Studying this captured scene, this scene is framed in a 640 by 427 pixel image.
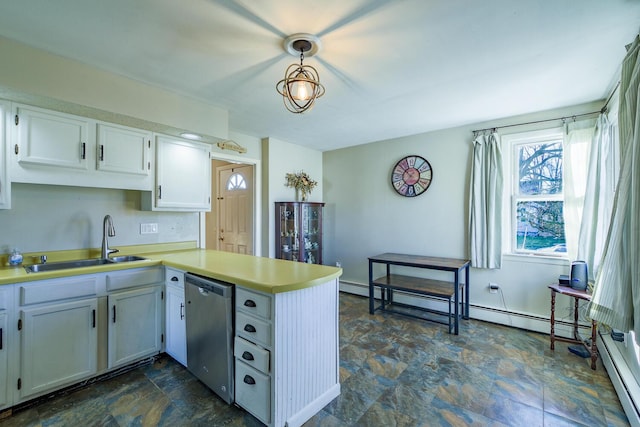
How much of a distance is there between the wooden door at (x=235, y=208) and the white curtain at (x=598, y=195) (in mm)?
3880

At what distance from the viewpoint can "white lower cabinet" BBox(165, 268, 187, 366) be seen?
229 centimetres

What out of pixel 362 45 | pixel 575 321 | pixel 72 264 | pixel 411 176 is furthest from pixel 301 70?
pixel 575 321

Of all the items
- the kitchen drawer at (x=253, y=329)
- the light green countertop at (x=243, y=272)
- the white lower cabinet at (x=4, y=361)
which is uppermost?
the light green countertop at (x=243, y=272)

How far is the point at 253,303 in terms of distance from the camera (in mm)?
1709

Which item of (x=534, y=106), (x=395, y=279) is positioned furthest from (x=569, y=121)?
(x=395, y=279)

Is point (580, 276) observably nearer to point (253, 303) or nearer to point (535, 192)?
point (535, 192)

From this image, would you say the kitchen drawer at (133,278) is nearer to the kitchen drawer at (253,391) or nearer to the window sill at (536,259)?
the kitchen drawer at (253,391)

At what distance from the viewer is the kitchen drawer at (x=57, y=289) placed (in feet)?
6.10

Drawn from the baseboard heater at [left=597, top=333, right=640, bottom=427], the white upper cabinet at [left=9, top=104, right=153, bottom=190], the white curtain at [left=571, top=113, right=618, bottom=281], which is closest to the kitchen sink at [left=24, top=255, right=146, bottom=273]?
the white upper cabinet at [left=9, top=104, right=153, bottom=190]

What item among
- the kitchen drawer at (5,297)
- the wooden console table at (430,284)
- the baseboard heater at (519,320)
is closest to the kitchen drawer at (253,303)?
the kitchen drawer at (5,297)

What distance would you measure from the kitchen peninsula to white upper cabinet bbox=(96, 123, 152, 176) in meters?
0.91

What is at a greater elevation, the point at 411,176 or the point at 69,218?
the point at 411,176

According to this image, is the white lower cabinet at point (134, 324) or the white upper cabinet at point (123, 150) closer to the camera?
the white lower cabinet at point (134, 324)

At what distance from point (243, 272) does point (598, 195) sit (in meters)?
3.30
